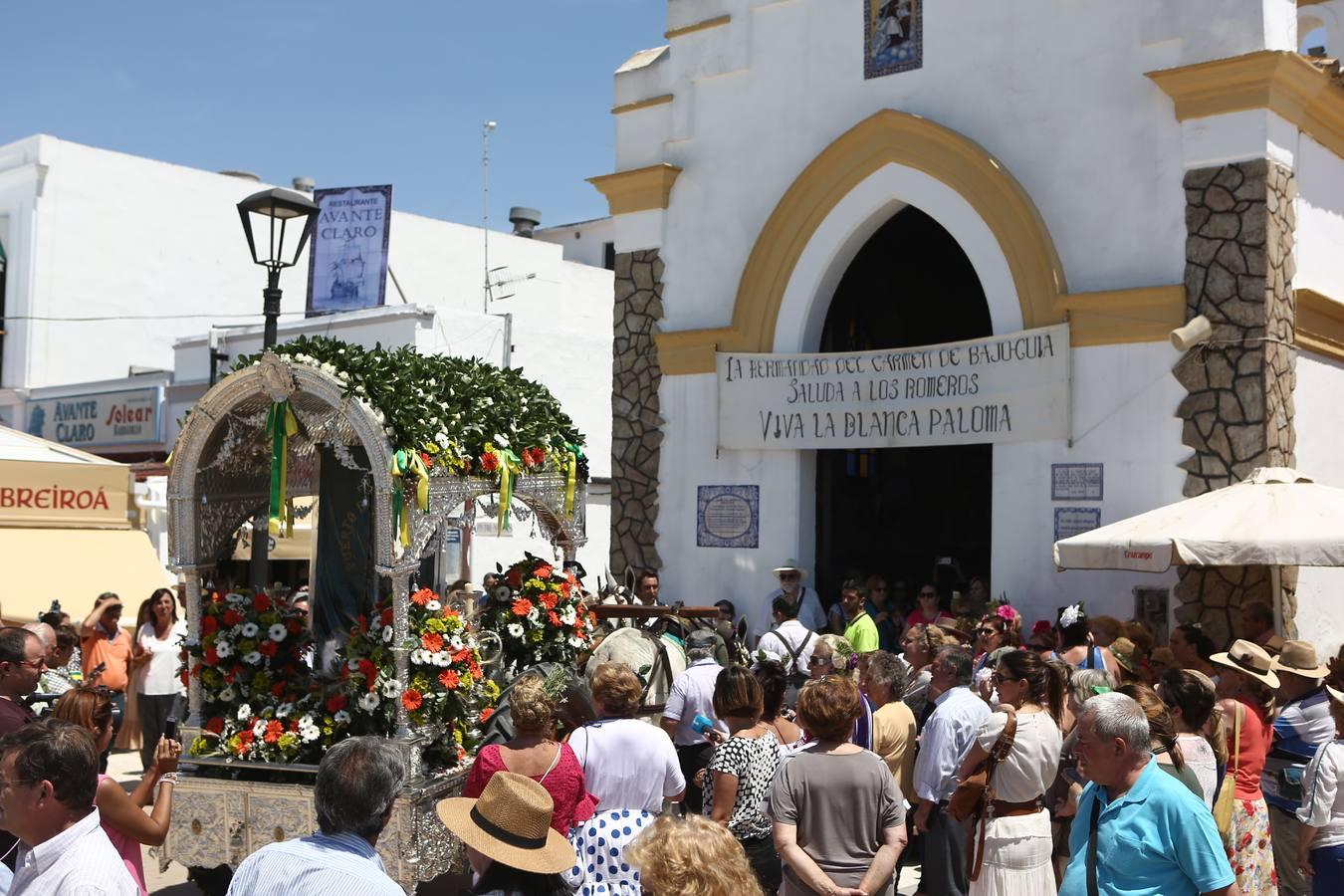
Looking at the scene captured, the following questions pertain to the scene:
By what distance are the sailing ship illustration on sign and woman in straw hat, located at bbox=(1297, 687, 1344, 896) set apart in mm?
22460

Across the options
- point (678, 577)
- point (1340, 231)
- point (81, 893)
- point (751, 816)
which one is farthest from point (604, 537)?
point (81, 893)

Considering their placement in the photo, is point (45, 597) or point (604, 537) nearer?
point (45, 597)

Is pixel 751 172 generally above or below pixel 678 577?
above

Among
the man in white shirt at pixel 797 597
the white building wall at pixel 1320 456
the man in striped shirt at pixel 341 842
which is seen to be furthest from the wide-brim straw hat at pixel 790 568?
the man in striped shirt at pixel 341 842

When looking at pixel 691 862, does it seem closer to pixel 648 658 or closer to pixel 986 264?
pixel 648 658

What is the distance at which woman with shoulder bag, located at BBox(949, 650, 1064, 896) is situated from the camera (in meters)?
5.72

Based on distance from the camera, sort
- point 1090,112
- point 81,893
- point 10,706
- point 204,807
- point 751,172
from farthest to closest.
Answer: point 751,172
point 1090,112
point 204,807
point 10,706
point 81,893

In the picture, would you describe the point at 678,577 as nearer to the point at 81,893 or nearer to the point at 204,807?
the point at 204,807

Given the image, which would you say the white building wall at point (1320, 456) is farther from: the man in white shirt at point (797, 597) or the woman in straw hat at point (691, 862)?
the woman in straw hat at point (691, 862)

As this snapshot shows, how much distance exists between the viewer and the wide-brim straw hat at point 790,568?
13.3 m

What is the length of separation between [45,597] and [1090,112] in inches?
453

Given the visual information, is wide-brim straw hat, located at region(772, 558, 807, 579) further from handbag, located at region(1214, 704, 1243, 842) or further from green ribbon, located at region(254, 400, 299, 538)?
handbag, located at region(1214, 704, 1243, 842)

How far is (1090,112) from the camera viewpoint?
1186cm

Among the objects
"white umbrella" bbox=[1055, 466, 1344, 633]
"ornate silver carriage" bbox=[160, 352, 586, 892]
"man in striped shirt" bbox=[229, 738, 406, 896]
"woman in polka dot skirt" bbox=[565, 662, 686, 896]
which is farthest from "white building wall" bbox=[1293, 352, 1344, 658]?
"man in striped shirt" bbox=[229, 738, 406, 896]
